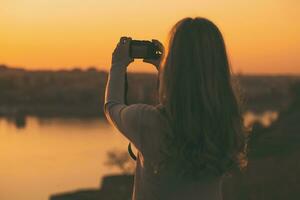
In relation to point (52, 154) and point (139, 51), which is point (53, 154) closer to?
point (52, 154)

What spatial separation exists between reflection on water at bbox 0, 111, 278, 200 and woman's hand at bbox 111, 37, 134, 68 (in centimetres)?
3243

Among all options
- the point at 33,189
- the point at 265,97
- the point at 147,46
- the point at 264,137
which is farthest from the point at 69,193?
the point at 147,46

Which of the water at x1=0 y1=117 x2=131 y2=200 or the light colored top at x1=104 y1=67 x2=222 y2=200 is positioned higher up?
the light colored top at x1=104 y1=67 x2=222 y2=200

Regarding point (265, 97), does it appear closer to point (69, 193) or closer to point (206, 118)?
point (69, 193)

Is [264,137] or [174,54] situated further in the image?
[264,137]

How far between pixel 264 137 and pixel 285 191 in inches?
449

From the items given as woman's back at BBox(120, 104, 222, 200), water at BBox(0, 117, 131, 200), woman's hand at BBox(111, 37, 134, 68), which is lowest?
water at BBox(0, 117, 131, 200)

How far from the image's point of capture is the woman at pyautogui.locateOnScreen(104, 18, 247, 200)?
44.5 inches

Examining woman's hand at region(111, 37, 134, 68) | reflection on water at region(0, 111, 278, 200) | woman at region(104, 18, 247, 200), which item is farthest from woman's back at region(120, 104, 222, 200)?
reflection on water at region(0, 111, 278, 200)

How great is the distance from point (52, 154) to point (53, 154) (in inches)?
3.2

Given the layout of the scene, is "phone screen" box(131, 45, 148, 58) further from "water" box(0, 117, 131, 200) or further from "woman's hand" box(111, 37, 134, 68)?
"water" box(0, 117, 131, 200)

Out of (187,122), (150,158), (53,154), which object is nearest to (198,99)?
(187,122)

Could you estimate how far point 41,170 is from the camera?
135 feet

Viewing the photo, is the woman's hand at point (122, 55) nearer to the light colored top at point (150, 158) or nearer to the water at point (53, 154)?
the light colored top at point (150, 158)
